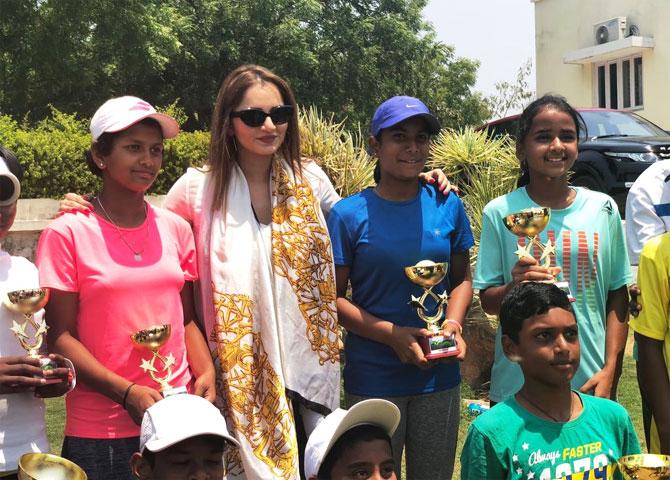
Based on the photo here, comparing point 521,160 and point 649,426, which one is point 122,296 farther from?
point 649,426

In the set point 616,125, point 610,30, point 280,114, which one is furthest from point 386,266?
point 610,30

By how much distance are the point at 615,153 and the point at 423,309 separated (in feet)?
29.2

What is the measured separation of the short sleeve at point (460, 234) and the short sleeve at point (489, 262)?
14cm

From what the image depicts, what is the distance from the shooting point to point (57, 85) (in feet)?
75.6

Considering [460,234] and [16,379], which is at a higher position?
[460,234]

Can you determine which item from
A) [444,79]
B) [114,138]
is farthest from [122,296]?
[444,79]

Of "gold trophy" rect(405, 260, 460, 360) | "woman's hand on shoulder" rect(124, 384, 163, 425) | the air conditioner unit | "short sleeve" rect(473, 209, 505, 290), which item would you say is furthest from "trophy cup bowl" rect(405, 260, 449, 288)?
the air conditioner unit

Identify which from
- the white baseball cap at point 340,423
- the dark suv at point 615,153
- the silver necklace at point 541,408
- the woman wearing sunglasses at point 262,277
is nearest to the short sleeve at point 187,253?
the woman wearing sunglasses at point 262,277

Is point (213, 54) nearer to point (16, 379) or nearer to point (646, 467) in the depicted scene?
point (16, 379)

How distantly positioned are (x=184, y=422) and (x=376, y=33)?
26.1 metres

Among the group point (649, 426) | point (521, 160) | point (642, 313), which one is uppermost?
point (521, 160)

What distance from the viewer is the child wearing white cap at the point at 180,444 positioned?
8.99ft

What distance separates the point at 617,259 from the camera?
12.1 ft

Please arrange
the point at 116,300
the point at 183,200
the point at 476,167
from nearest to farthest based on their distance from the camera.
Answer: the point at 116,300 < the point at 183,200 < the point at 476,167
